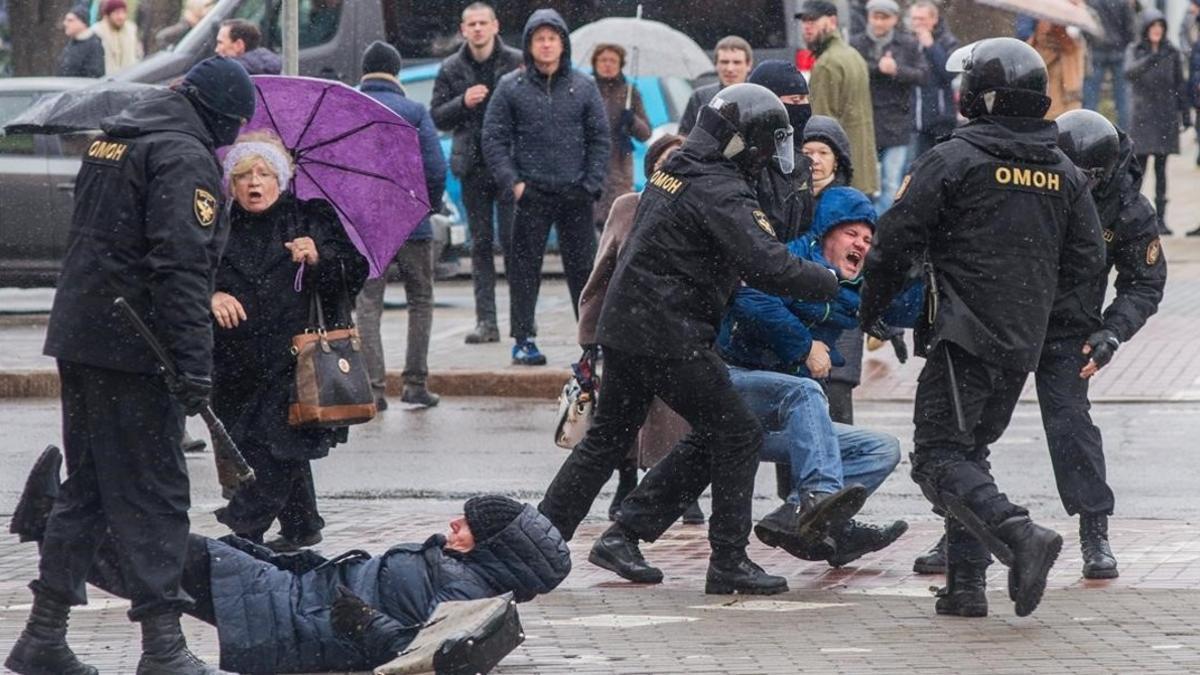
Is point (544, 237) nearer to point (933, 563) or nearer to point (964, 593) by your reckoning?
point (933, 563)

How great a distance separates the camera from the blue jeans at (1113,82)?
22.6 m

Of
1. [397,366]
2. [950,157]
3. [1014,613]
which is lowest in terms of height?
[397,366]

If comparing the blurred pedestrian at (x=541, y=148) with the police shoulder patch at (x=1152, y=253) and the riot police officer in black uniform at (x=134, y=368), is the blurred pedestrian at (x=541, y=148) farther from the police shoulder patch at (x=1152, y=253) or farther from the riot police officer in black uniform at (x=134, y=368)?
the riot police officer in black uniform at (x=134, y=368)

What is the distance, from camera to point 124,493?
7.01m

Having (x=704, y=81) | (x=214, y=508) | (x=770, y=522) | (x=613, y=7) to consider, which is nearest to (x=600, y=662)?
(x=770, y=522)

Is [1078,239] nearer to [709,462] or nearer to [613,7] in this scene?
[709,462]

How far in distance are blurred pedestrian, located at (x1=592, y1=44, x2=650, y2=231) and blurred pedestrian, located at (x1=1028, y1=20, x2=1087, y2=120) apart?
6283 millimetres

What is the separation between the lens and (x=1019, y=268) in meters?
7.89

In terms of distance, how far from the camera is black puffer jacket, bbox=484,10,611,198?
14.4 meters

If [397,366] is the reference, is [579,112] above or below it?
above

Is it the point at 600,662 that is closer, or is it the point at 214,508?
the point at 600,662

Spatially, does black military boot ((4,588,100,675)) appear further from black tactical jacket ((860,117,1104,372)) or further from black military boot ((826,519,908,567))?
black military boot ((826,519,908,567))

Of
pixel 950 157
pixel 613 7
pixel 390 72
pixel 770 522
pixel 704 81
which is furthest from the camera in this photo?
pixel 613 7

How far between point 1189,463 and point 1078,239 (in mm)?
3921
